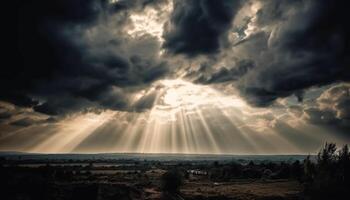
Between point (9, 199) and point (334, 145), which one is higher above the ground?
point (334, 145)

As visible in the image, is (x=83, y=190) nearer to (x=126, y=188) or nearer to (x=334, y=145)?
(x=126, y=188)

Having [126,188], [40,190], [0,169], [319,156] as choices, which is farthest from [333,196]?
[0,169]

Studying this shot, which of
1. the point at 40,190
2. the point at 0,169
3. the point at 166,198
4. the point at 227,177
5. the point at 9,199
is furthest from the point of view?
the point at 227,177

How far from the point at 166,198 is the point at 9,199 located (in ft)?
99.2

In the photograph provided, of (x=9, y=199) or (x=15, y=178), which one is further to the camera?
(x=15, y=178)

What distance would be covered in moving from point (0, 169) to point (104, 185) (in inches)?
786

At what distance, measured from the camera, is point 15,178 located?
51594 mm

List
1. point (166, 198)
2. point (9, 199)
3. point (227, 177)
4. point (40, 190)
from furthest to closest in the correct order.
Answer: point (227, 177)
point (166, 198)
point (40, 190)
point (9, 199)

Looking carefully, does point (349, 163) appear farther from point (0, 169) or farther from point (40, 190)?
point (0, 169)

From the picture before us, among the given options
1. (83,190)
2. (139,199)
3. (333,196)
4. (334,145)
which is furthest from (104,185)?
(334,145)

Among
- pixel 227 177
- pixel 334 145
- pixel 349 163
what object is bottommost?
pixel 227 177

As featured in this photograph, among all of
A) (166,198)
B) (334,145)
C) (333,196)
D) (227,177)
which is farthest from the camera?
(227,177)

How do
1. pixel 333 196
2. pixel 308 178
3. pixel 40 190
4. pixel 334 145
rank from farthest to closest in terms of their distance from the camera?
pixel 308 178
pixel 334 145
pixel 40 190
pixel 333 196

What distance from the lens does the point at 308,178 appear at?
70.4 metres
